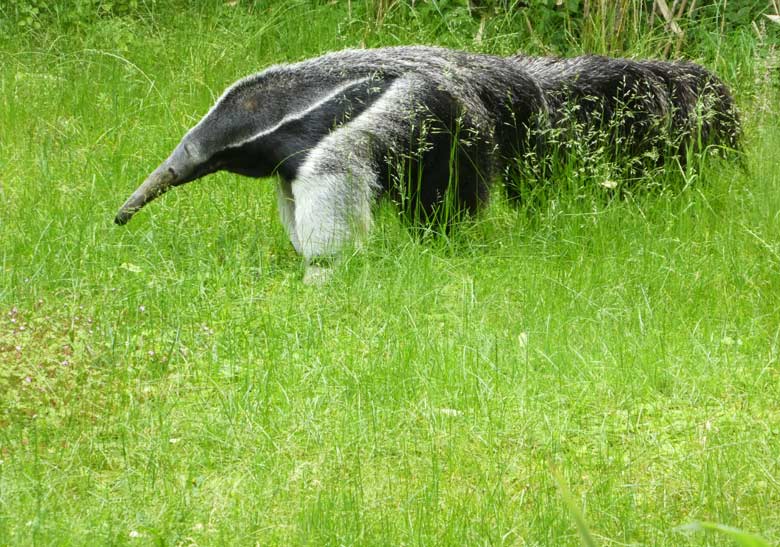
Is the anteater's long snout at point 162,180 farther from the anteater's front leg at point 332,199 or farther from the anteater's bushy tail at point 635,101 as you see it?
the anteater's bushy tail at point 635,101

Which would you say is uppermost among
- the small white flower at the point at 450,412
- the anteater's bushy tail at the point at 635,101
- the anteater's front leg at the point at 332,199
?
the anteater's bushy tail at the point at 635,101

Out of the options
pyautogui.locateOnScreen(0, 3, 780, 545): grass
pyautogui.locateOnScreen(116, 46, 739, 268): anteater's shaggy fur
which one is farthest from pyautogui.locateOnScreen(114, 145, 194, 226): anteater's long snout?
pyautogui.locateOnScreen(0, 3, 780, 545): grass

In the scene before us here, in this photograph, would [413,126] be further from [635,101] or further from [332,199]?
[635,101]

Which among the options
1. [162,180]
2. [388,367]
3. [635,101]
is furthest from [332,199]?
[635,101]

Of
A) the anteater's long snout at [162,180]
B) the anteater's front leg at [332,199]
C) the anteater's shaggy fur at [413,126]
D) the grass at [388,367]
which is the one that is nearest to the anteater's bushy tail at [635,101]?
the anteater's shaggy fur at [413,126]

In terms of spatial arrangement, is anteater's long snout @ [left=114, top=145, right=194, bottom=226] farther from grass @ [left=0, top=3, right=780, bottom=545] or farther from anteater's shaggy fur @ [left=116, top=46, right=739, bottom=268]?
grass @ [left=0, top=3, right=780, bottom=545]

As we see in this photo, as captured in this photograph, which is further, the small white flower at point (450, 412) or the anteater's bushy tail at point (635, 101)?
the anteater's bushy tail at point (635, 101)

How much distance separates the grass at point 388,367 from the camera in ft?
12.5

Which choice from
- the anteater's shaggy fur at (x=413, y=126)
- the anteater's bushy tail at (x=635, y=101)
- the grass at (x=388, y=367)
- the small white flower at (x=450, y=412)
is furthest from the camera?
the anteater's bushy tail at (x=635, y=101)

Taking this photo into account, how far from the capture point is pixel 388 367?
477 cm

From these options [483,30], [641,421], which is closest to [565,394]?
[641,421]

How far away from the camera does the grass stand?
3801 mm

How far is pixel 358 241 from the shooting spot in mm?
6152

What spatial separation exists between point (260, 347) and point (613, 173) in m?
2.42
